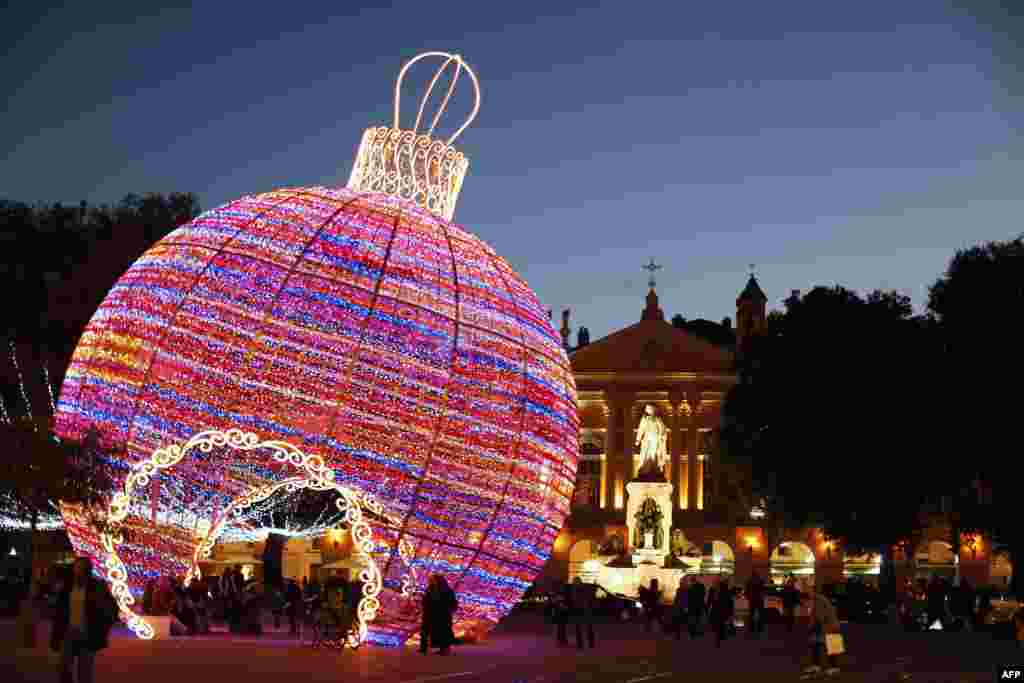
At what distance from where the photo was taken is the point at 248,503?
67.9 feet

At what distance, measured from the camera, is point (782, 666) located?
73.8ft

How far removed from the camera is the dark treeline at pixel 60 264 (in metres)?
35.7

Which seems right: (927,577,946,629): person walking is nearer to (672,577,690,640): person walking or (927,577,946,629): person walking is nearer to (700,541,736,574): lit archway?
(672,577,690,640): person walking

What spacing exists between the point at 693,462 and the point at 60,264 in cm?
4993

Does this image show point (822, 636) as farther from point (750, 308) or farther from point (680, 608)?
point (750, 308)

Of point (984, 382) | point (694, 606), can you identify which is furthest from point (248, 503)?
point (984, 382)

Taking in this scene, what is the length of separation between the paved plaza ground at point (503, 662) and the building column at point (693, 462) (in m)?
53.4

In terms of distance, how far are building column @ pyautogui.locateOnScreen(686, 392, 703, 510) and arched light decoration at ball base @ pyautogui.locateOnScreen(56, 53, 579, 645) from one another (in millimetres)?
62466

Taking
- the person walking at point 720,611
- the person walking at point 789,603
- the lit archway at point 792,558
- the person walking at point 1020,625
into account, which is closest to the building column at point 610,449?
the lit archway at point 792,558

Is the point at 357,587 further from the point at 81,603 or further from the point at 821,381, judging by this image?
the point at 821,381

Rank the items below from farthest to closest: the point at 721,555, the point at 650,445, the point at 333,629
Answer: the point at 721,555 → the point at 650,445 → the point at 333,629

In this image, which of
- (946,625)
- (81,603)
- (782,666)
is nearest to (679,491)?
(946,625)

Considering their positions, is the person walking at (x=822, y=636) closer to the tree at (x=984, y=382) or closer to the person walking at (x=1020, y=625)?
the person walking at (x=1020, y=625)

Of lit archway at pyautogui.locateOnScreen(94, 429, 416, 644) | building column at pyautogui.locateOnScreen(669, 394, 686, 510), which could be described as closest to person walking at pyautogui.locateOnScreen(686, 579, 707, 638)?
lit archway at pyautogui.locateOnScreen(94, 429, 416, 644)
